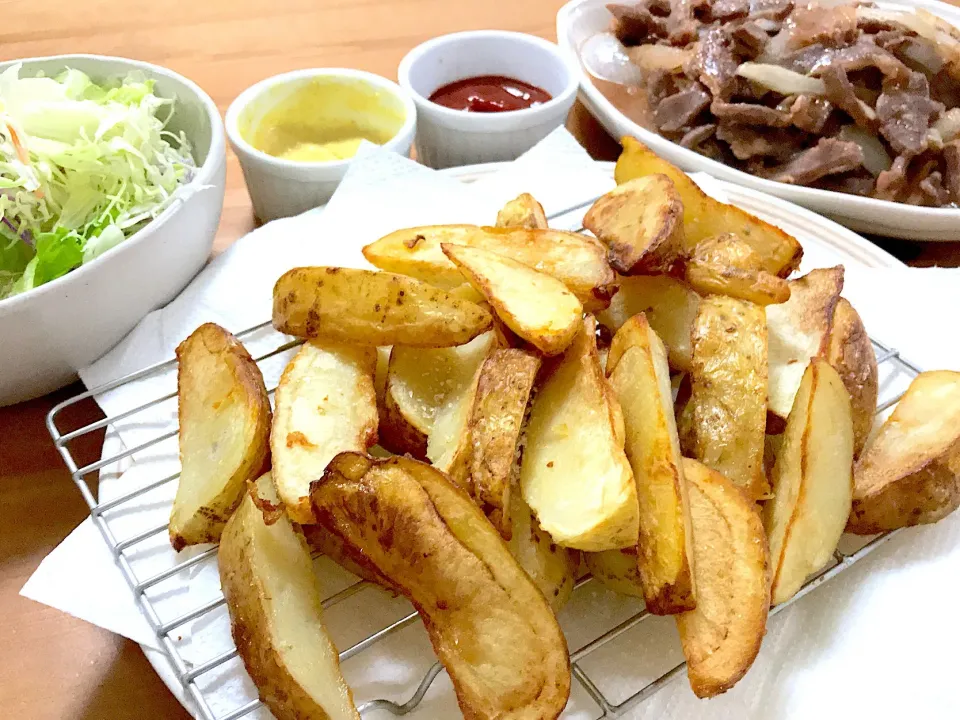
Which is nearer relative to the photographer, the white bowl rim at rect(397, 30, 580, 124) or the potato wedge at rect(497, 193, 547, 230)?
the potato wedge at rect(497, 193, 547, 230)

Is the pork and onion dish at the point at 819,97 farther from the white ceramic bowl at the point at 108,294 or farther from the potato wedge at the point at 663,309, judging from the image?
the white ceramic bowl at the point at 108,294

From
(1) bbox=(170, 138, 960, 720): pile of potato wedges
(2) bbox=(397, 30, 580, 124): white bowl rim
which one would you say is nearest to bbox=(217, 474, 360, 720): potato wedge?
(1) bbox=(170, 138, 960, 720): pile of potato wedges

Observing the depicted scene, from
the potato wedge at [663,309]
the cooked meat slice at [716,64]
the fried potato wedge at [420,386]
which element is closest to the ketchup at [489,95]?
the cooked meat slice at [716,64]

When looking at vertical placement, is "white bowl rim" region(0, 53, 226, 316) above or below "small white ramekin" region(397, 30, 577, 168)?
above

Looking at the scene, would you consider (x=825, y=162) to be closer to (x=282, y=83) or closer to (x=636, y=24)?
(x=636, y=24)

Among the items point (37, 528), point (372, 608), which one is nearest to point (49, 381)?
point (37, 528)

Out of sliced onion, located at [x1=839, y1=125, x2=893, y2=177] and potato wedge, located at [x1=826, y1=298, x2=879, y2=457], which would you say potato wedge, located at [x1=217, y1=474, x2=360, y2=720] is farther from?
sliced onion, located at [x1=839, y1=125, x2=893, y2=177]
